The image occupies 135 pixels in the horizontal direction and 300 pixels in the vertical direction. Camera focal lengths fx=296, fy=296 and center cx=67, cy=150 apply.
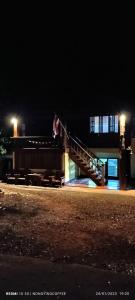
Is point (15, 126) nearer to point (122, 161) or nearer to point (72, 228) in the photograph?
point (122, 161)

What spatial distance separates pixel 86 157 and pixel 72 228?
13720 millimetres

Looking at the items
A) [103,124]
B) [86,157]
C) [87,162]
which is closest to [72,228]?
[87,162]

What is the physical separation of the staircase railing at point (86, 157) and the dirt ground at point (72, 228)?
4949 mm

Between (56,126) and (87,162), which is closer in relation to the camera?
(56,126)

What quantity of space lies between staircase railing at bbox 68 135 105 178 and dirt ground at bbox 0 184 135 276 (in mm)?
4949

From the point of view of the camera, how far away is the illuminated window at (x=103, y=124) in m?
25.5

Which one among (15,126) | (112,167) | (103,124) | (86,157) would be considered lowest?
(112,167)

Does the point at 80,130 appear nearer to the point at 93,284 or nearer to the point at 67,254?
the point at 67,254

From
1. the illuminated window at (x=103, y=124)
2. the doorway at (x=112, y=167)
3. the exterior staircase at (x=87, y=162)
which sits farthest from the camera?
the doorway at (x=112, y=167)

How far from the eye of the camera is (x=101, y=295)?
6148 millimetres

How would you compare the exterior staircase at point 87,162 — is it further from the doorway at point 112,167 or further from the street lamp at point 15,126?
the street lamp at point 15,126

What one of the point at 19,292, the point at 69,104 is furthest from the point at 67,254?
the point at 69,104

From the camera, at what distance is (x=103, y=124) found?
1024 inches

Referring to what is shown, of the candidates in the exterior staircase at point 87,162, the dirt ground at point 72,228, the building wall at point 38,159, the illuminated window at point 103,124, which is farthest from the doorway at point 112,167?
the dirt ground at point 72,228
